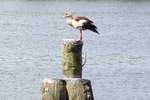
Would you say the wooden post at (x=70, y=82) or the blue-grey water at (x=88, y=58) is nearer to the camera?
the wooden post at (x=70, y=82)

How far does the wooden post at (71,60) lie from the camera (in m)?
8.61

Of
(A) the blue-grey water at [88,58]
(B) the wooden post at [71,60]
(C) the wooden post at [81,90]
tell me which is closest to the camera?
(C) the wooden post at [81,90]

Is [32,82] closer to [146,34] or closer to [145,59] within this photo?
[145,59]

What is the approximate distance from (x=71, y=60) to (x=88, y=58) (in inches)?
881

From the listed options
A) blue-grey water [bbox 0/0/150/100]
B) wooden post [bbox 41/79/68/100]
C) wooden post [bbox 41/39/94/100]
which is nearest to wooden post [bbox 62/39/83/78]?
wooden post [bbox 41/39/94/100]

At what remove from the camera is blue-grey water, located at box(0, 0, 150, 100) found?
76.9 ft

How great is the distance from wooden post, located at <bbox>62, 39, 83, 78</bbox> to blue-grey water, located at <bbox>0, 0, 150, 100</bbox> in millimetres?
12866

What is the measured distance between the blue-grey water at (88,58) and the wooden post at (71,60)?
1287 centimetres

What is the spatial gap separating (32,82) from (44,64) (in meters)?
4.92

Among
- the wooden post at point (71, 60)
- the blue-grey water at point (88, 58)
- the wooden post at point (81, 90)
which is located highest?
the wooden post at point (71, 60)

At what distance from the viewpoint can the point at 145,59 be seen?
31750mm

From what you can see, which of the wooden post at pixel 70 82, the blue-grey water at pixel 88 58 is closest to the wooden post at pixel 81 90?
the wooden post at pixel 70 82

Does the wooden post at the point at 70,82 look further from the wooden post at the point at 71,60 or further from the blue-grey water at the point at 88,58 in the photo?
the blue-grey water at the point at 88,58

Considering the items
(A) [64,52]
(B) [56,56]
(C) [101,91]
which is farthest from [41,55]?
(A) [64,52]
